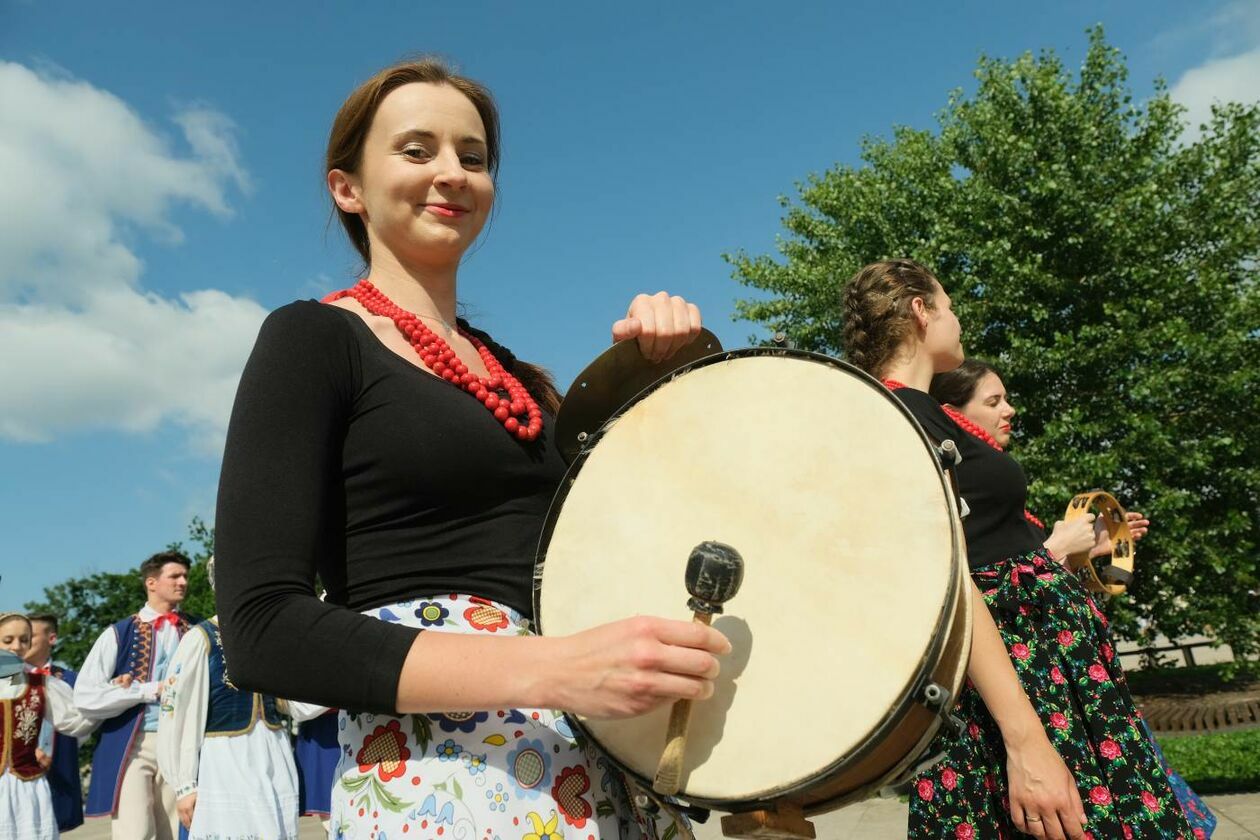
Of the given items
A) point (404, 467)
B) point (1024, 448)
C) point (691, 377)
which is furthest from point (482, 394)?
point (1024, 448)

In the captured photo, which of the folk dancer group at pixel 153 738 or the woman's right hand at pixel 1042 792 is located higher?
the folk dancer group at pixel 153 738

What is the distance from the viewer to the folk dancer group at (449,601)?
1.04m

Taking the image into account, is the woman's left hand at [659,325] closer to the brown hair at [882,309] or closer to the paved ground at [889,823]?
the brown hair at [882,309]

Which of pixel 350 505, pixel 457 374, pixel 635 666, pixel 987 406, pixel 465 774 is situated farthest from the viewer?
pixel 987 406

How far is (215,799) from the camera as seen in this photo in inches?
211

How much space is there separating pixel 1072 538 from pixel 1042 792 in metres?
1.61

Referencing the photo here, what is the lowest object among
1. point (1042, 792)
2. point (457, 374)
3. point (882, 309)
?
point (1042, 792)

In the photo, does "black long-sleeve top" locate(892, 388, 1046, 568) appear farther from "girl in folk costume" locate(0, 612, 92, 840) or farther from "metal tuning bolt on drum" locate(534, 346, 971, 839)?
"girl in folk costume" locate(0, 612, 92, 840)

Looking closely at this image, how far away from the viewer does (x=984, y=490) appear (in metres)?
2.44

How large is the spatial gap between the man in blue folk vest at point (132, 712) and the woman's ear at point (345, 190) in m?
6.94

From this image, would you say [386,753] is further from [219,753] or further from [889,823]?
[889,823]

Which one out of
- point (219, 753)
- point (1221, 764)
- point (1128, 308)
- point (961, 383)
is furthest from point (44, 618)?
point (1128, 308)

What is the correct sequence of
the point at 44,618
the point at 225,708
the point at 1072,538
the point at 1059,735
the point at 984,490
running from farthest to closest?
the point at 44,618, the point at 225,708, the point at 1072,538, the point at 984,490, the point at 1059,735

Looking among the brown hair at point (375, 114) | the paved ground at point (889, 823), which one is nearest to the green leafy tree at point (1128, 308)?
the paved ground at point (889, 823)
